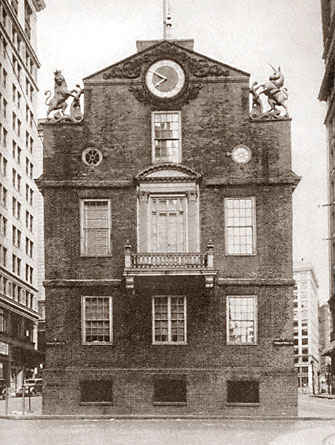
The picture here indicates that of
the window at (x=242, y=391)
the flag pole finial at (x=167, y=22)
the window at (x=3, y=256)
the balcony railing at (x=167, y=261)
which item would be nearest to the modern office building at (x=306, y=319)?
the window at (x=3, y=256)

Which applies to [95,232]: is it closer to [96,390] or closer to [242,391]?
[96,390]

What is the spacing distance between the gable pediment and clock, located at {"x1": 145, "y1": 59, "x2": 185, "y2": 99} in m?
0.23

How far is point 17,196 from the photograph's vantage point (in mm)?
73188

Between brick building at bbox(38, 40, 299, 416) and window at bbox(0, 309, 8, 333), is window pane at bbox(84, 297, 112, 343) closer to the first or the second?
brick building at bbox(38, 40, 299, 416)

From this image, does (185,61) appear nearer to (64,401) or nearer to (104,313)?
(104,313)

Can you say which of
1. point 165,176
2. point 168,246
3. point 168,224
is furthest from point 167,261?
point 165,176

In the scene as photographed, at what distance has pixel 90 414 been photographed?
34.2m

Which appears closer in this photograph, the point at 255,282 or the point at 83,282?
the point at 255,282

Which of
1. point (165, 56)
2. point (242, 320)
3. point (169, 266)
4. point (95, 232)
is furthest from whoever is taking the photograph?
point (165, 56)

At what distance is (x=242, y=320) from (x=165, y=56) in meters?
11.5

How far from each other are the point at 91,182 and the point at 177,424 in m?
11.0

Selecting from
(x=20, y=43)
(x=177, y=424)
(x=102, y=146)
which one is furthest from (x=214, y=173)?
(x=20, y=43)

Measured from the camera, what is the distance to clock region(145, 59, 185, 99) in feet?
119

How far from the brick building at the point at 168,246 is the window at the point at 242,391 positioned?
0.04 meters
